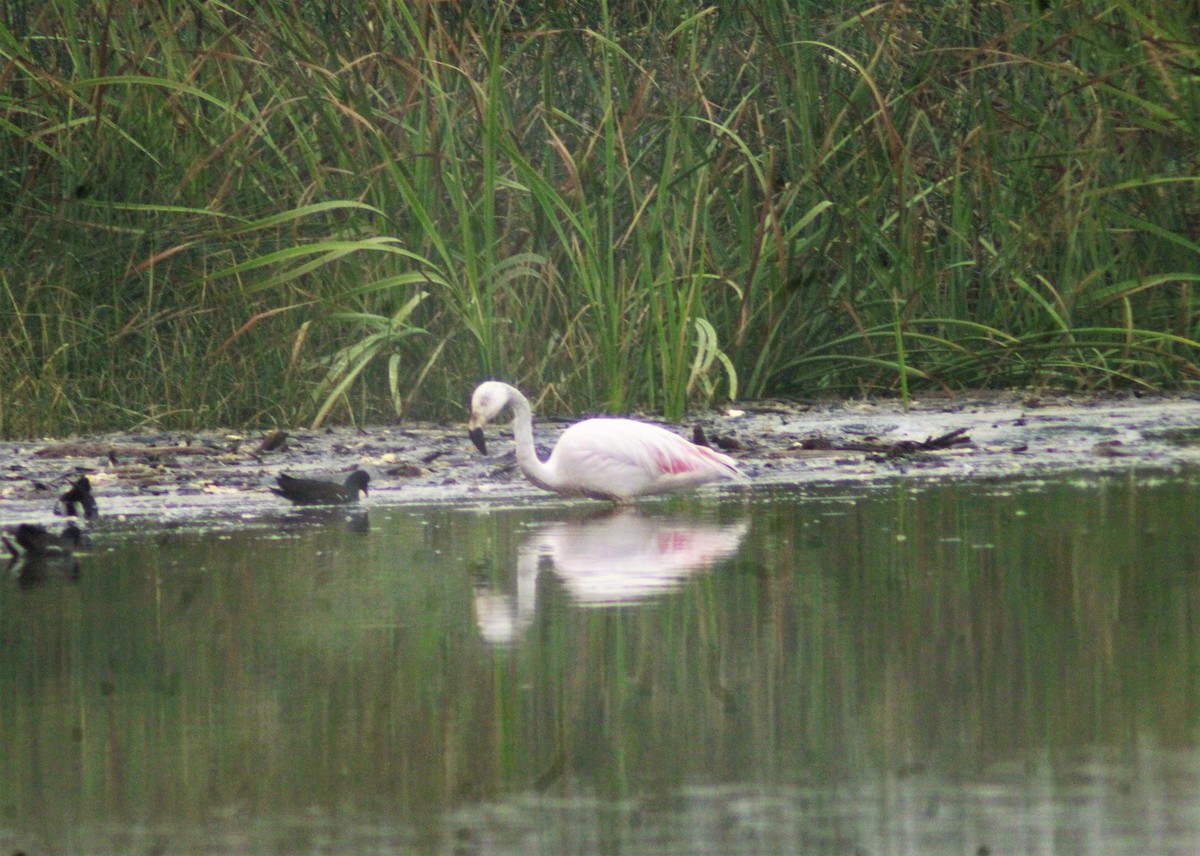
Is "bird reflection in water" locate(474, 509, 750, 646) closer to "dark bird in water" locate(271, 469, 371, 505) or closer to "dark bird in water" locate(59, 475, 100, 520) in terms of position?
"dark bird in water" locate(271, 469, 371, 505)

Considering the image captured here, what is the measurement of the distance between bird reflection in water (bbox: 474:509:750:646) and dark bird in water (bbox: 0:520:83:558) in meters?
1.14

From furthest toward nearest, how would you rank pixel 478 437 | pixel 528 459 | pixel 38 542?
pixel 478 437 → pixel 528 459 → pixel 38 542

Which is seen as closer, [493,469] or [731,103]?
[493,469]

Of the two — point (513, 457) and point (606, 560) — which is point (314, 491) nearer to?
point (513, 457)

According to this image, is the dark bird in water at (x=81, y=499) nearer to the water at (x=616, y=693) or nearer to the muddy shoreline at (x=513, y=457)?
the muddy shoreline at (x=513, y=457)

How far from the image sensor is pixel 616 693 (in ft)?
11.7

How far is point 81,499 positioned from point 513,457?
6.38 ft

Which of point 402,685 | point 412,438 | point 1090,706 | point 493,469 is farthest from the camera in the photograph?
point 412,438

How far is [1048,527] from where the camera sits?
562 cm

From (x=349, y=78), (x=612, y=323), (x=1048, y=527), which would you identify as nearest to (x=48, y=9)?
Result: (x=349, y=78)

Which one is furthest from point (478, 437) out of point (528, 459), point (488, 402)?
point (528, 459)

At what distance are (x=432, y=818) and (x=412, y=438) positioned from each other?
5.50 metres

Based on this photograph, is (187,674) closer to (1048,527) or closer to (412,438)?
(1048,527)

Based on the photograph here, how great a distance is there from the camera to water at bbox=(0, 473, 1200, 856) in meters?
2.77
